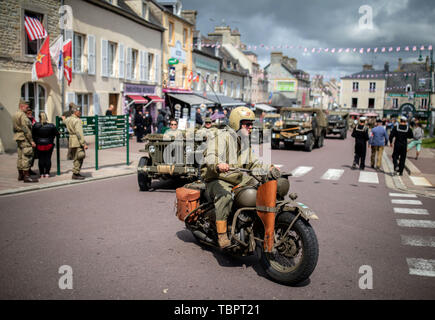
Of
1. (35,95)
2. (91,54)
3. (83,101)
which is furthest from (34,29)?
(83,101)

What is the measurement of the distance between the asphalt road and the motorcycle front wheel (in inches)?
5.4

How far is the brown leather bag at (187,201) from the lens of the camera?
15.7 feet

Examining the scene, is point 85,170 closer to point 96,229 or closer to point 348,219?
point 96,229

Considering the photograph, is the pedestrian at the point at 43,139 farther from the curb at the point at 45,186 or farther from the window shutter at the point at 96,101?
the window shutter at the point at 96,101

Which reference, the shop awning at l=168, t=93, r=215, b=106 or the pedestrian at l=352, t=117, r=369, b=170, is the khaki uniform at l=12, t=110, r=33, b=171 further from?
the shop awning at l=168, t=93, r=215, b=106

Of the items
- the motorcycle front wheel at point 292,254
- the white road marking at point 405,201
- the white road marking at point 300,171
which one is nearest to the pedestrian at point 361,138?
the white road marking at point 300,171

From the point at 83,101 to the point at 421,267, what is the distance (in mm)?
17683

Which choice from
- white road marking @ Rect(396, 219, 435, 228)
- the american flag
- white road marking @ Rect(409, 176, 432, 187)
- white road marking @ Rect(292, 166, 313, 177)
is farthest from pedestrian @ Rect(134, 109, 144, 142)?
white road marking @ Rect(396, 219, 435, 228)

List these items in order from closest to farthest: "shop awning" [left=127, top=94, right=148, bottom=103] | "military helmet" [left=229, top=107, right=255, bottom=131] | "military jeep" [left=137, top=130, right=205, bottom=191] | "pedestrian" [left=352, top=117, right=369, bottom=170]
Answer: "military helmet" [left=229, top=107, right=255, bottom=131], "military jeep" [left=137, top=130, right=205, bottom=191], "pedestrian" [left=352, top=117, right=369, bottom=170], "shop awning" [left=127, top=94, right=148, bottom=103]

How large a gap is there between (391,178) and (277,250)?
9.22 metres

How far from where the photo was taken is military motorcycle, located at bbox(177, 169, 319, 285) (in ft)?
12.4

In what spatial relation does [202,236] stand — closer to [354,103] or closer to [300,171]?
[300,171]

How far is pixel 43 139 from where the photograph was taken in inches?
380

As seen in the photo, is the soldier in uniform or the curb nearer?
the curb
